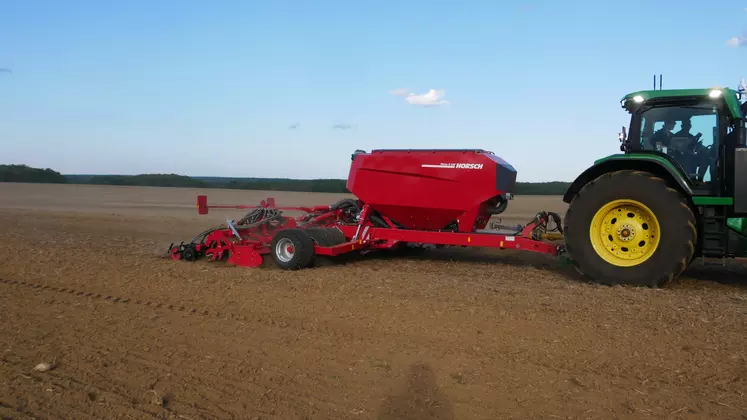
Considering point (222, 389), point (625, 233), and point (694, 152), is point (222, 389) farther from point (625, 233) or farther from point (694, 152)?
A: point (694, 152)

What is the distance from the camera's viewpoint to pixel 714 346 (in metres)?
4.34

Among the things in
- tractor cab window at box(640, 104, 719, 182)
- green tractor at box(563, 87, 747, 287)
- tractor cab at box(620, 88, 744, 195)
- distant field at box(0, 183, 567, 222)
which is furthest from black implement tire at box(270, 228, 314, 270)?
distant field at box(0, 183, 567, 222)

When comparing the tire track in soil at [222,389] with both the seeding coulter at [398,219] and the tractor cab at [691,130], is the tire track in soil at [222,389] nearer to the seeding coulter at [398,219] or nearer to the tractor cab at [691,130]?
the seeding coulter at [398,219]

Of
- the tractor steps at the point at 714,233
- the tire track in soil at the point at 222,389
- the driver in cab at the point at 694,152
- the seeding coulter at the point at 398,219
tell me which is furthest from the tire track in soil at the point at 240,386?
the driver in cab at the point at 694,152

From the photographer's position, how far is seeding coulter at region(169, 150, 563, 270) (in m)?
7.97

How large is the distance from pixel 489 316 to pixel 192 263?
16.3 ft

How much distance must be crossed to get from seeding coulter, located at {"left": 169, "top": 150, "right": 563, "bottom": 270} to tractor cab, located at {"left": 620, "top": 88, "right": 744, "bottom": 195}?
166 centimetres

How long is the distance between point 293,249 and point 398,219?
177cm

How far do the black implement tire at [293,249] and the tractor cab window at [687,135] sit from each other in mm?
4411

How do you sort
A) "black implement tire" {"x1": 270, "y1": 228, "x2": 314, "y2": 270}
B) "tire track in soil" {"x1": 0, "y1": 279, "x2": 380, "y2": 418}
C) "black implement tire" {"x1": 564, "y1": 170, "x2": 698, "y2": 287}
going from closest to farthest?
"tire track in soil" {"x1": 0, "y1": 279, "x2": 380, "y2": 418} → "black implement tire" {"x1": 564, "y1": 170, "x2": 698, "y2": 287} → "black implement tire" {"x1": 270, "y1": 228, "x2": 314, "y2": 270}

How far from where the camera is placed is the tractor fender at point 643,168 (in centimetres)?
632

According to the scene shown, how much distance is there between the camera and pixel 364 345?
180 inches

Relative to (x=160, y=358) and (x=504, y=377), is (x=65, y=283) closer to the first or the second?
(x=160, y=358)

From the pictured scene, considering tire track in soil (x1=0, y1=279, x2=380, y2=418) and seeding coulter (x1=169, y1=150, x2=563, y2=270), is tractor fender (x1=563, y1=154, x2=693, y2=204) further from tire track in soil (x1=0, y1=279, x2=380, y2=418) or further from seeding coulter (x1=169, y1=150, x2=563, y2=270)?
tire track in soil (x1=0, y1=279, x2=380, y2=418)
